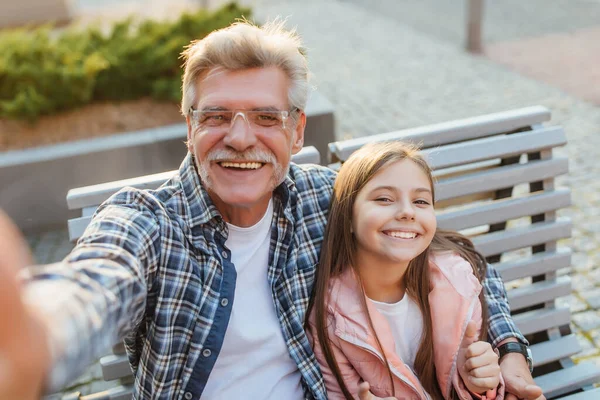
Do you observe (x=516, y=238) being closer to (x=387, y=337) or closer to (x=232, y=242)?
(x=387, y=337)

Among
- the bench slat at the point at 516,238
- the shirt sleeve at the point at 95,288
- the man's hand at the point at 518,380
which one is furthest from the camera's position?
the bench slat at the point at 516,238

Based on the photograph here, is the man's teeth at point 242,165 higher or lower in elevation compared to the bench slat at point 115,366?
higher

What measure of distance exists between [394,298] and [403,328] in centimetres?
12

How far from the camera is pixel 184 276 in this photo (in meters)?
2.04

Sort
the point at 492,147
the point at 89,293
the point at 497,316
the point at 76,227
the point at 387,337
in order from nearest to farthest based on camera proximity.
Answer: the point at 89,293, the point at 387,337, the point at 76,227, the point at 497,316, the point at 492,147

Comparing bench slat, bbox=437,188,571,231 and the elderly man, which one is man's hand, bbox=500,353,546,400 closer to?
the elderly man

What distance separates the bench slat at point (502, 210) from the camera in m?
2.75

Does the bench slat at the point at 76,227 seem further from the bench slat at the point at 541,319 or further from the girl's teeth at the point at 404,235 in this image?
the bench slat at the point at 541,319

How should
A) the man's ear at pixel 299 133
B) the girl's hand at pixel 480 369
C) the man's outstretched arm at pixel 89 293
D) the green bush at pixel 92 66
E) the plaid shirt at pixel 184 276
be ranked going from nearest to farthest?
1. the man's outstretched arm at pixel 89 293
2. the plaid shirt at pixel 184 276
3. the girl's hand at pixel 480 369
4. the man's ear at pixel 299 133
5. the green bush at pixel 92 66

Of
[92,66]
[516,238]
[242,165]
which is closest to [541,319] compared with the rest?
[516,238]

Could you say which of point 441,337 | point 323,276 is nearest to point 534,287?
point 441,337

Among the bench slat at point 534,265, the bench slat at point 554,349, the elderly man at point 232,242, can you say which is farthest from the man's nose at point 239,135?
the bench slat at point 554,349

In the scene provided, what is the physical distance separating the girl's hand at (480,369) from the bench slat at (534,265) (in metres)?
0.75

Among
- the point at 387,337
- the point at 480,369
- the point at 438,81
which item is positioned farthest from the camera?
the point at 438,81
